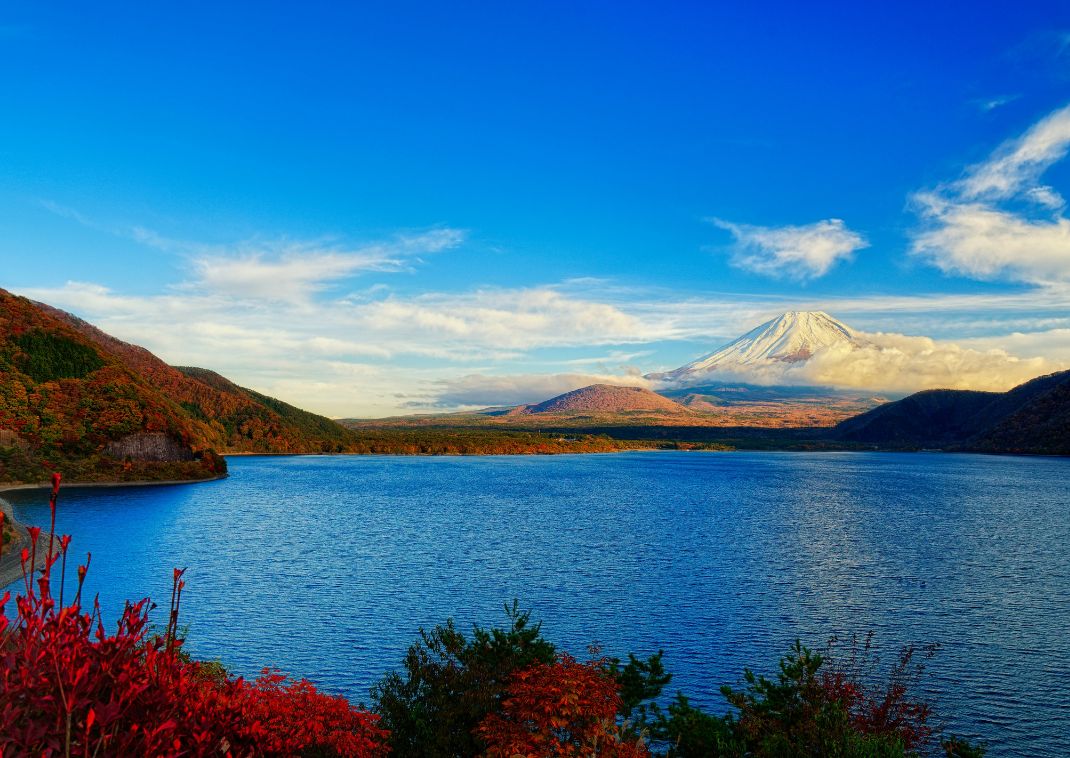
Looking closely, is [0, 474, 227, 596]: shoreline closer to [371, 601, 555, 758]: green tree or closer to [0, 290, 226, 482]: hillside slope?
[0, 290, 226, 482]: hillside slope

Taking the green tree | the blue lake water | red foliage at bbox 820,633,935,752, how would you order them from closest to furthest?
the green tree < red foliage at bbox 820,633,935,752 < the blue lake water

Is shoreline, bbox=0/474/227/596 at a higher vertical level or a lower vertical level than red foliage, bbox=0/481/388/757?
lower

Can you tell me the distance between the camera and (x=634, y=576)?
48094 millimetres

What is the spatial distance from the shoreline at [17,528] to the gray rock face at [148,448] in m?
5.92

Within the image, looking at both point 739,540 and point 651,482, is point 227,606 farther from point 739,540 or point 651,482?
point 651,482

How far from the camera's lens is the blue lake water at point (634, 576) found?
30.4m

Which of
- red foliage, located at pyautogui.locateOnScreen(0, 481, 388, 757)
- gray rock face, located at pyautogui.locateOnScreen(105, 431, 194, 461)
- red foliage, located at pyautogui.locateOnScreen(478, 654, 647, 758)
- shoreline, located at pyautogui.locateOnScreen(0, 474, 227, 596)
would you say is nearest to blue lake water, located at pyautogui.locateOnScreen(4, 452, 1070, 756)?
shoreline, located at pyautogui.locateOnScreen(0, 474, 227, 596)

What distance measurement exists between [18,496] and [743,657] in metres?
103

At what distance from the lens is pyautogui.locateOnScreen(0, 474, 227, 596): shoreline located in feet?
136

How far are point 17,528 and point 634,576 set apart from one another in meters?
53.3

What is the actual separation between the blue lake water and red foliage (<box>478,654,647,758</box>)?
43.3 feet

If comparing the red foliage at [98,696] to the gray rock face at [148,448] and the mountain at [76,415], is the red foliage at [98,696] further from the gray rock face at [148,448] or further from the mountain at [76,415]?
the gray rock face at [148,448]

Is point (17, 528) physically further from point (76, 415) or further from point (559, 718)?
point (76, 415)

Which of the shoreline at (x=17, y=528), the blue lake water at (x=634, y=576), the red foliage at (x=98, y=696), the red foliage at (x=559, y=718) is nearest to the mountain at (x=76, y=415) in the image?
the shoreline at (x=17, y=528)
